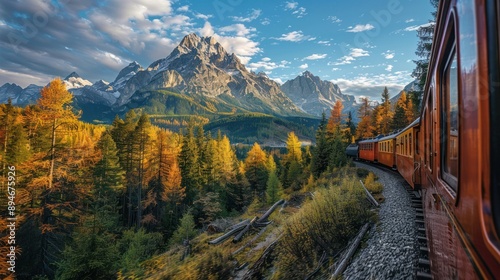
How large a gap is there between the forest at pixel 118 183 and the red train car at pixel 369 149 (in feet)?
6.99

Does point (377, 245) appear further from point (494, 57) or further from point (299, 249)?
point (494, 57)

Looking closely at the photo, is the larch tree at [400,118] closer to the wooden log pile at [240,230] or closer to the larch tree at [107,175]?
the wooden log pile at [240,230]

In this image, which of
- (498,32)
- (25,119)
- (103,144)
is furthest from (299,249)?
(103,144)

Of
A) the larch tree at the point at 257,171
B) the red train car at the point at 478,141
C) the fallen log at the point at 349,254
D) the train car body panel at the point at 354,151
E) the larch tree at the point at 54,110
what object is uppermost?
the larch tree at the point at 54,110

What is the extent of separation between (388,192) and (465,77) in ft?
40.4

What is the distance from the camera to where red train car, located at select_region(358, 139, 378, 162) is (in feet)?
77.6

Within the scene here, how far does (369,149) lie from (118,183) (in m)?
27.1

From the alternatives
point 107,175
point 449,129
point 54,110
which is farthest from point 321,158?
point 449,129

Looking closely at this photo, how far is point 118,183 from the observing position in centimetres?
2920

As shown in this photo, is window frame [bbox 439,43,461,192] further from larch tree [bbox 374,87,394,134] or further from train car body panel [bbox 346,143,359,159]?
larch tree [bbox 374,87,394,134]

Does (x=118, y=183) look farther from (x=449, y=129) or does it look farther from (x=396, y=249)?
(x=449, y=129)

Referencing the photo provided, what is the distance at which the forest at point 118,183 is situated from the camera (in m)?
13.7

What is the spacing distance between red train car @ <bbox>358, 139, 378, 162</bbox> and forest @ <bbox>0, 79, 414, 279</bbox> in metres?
2.13

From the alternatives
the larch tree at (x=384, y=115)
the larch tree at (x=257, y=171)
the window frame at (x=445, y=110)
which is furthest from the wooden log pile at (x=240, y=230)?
the larch tree at (x=257, y=171)
